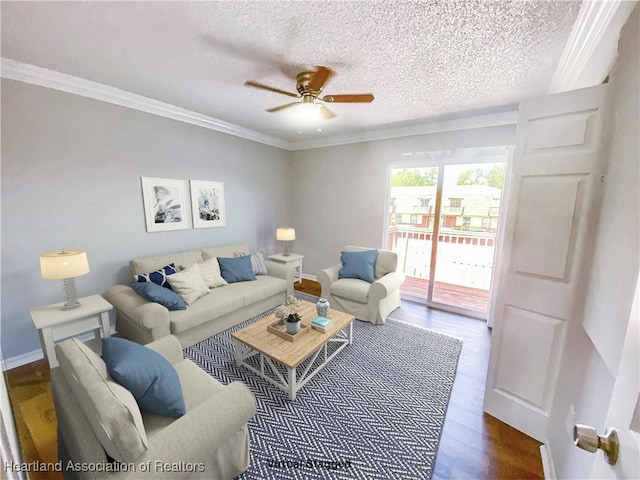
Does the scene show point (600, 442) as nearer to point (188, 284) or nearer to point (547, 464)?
point (547, 464)

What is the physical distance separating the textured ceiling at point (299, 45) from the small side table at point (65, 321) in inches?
80.6

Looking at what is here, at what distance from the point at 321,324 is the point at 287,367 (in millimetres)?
458

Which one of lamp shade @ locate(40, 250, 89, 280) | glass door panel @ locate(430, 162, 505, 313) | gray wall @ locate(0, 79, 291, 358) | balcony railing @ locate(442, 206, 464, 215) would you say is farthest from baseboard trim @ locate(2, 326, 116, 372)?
balcony railing @ locate(442, 206, 464, 215)

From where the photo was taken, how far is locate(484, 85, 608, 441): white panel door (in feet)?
4.44

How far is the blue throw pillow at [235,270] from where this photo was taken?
10.6 ft

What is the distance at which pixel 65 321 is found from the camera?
79.1 inches

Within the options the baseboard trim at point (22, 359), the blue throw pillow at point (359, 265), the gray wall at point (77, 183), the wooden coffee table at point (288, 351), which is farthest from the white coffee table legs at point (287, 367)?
the baseboard trim at point (22, 359)

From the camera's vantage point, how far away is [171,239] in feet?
10.5

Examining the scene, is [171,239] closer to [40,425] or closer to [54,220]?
[54,220]

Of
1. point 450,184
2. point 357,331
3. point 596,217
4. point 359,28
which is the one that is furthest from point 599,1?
point 357,331

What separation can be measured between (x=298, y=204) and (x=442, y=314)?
312 cm

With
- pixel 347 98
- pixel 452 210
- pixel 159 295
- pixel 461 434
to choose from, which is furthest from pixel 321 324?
pixel 452 210

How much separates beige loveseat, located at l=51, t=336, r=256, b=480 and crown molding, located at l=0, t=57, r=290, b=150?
2413mm

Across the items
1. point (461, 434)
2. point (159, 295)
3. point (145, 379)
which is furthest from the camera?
point (159, 295)
